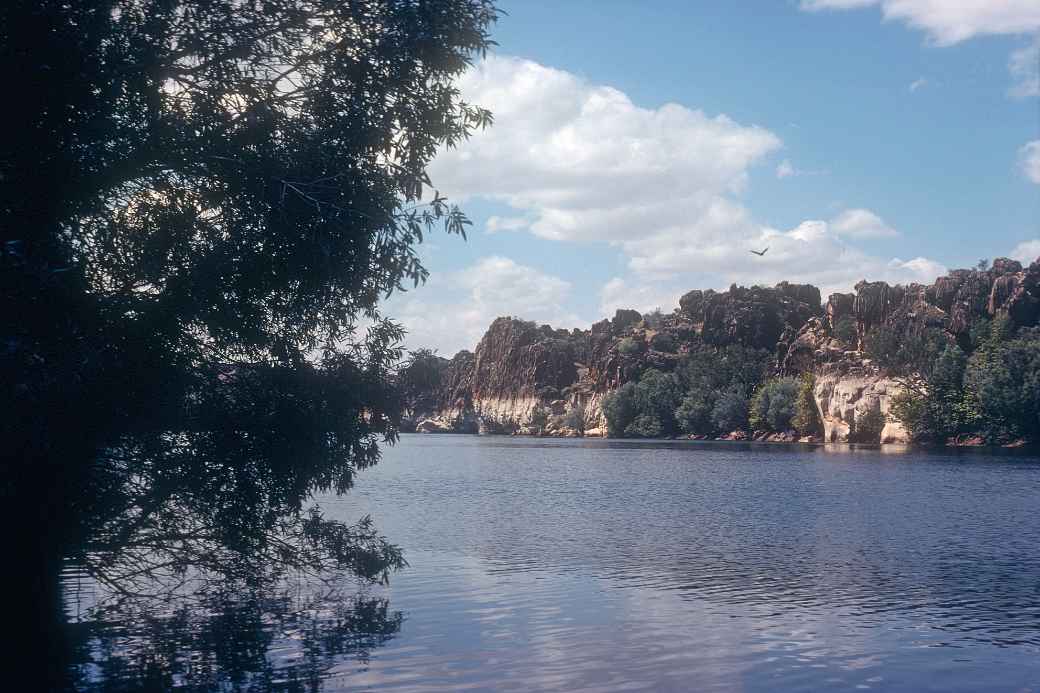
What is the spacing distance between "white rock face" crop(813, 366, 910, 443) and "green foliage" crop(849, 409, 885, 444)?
0.55m

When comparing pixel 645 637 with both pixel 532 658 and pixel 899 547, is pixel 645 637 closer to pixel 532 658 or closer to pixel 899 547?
pixel 532 658

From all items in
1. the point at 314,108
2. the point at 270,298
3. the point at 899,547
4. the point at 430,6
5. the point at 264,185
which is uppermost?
the point at 430,6

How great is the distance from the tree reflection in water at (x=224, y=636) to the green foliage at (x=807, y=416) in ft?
417

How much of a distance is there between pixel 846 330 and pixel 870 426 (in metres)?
35.0

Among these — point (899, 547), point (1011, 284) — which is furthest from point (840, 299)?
point (899, 547)

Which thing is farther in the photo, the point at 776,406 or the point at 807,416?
the point at 776,406

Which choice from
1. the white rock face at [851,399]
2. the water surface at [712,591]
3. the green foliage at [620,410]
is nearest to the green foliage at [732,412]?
the white rock face at [851,399]

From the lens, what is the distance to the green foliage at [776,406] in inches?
5620

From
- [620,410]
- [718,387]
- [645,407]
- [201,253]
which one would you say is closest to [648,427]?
[645,407]

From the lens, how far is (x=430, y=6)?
49.2ft

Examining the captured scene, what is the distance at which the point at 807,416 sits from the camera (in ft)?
456

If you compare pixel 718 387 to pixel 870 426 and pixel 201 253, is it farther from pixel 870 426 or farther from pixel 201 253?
pixel 201 253

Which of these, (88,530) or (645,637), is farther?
(645,637)

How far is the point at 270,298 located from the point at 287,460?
8.71ft
